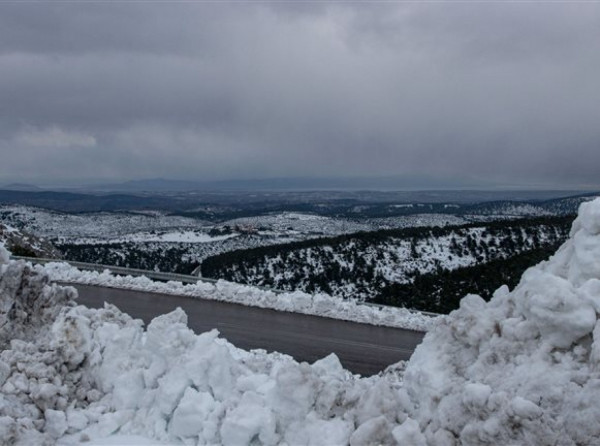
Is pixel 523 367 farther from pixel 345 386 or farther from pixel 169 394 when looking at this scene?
pixel 169 394

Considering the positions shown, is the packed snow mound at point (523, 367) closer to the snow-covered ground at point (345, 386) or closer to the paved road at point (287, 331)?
the snow-covered ground at point (345, 386)

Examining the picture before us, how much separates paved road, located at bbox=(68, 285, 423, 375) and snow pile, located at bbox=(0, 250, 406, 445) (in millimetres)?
4218

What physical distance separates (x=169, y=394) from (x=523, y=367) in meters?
4.89

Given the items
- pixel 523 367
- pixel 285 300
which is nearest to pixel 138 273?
pixel 285 300

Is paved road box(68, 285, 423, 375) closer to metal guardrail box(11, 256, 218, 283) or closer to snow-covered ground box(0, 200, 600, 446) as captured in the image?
metal guardrail box(11, 256, 218, 283)

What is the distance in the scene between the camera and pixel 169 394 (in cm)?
765

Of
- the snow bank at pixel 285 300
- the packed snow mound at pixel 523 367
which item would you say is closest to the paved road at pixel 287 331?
the snow bank at pixel 285 300

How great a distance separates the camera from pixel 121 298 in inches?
754

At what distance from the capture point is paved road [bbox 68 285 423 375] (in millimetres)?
13688

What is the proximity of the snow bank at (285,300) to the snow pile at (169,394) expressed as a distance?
818 centimetres

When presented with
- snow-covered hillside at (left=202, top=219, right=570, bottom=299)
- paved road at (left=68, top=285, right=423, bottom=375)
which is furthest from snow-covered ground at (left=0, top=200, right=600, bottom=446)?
snow-covered hillside at (left=202, top=219, right=570, bottom=299)

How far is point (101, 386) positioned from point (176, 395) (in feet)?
5.52

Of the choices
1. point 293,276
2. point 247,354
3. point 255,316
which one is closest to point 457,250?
point 293,276

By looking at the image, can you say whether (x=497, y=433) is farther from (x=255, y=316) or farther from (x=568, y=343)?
(x=255, y=316)
